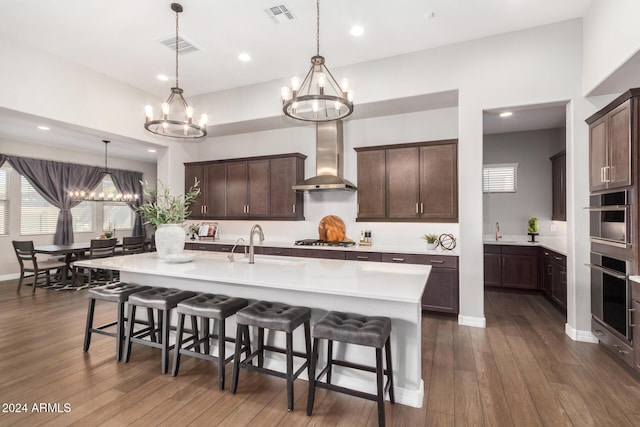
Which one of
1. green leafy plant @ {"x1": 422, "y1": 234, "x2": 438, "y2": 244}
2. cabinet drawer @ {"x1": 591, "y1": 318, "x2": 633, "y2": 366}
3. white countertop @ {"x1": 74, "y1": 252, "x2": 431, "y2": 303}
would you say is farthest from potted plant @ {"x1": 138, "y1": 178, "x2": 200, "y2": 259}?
cabinet drawer @ {"x1": 591, "y1": 318, "x2": 633, "y2": 366}

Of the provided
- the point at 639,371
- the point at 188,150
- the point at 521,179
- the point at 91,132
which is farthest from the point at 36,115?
the point at 521,179

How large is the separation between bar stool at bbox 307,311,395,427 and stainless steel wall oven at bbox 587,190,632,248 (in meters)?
2.32

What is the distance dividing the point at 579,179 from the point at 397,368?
2981mm

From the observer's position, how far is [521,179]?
600cm

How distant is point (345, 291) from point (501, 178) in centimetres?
542

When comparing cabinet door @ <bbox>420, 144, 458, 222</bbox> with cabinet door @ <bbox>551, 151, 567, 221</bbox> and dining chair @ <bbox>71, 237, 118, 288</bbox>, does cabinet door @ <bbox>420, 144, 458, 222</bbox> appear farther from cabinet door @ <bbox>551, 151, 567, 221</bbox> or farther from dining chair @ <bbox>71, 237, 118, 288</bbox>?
dining chair @ <bbox>71, 237, 118, 288</bbox>

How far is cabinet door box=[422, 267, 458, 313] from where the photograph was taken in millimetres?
4125

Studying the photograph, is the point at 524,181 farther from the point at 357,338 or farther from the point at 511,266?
the point at 357,338

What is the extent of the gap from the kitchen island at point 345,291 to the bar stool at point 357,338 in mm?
132

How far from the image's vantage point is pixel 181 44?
4.03 meters

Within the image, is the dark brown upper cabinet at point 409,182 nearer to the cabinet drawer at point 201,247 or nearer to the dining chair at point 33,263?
the cabinet drawer at point 201,247

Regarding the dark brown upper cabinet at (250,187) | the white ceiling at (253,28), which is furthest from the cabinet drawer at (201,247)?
the white ceiling at (253,28)

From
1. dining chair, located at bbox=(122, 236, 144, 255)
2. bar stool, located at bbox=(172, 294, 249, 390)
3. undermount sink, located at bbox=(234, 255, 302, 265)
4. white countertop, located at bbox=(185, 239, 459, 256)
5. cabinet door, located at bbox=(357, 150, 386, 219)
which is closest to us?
bar stool, located at bbox=(172, 294, 249, 390)

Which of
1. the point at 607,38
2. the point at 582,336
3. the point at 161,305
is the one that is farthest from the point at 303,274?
the point at 607,38
